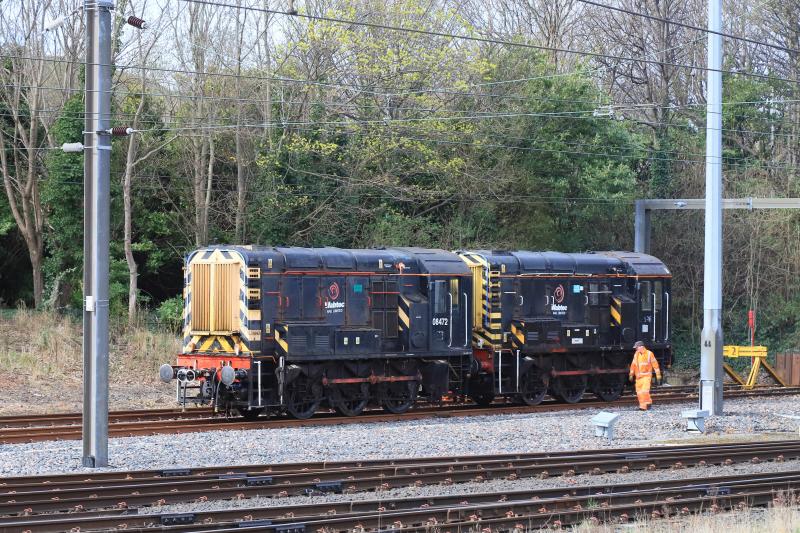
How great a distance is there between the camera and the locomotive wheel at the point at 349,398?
22750mm

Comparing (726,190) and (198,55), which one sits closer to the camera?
(198,55)

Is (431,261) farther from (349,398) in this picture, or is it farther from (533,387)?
(533,387)

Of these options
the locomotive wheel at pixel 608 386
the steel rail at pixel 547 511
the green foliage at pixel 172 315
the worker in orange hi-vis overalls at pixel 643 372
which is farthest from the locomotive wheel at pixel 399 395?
the green foliage at pixel 172 315

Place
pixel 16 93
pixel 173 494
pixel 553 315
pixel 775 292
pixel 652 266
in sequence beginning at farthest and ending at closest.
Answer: pixel 775 292, pixel 16 93, pixel 652 266, pixel 553 315, pixel 173 494

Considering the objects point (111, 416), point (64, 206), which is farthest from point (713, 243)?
point (64, 206)

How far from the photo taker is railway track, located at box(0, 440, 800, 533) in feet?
35.4

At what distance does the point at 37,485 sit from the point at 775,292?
36.8 meters

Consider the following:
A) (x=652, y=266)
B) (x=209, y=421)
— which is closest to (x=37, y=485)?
(x=209, y=421)

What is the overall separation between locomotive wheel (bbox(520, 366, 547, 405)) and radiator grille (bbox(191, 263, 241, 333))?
8077 mm

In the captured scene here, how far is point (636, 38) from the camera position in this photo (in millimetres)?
51656

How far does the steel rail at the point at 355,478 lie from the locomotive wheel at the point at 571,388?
9.67 m

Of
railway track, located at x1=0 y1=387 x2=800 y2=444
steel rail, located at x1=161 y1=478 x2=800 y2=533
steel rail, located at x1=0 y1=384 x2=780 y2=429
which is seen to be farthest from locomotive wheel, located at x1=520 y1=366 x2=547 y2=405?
steel rail, located at x1=161 y1=478 x2=800 y2=533

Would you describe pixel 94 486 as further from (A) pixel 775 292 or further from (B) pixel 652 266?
(A) pixel 775 292

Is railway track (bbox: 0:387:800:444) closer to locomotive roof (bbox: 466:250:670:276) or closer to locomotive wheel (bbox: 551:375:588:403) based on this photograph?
locomotive wheel (bbox: 551:375:588:403)
